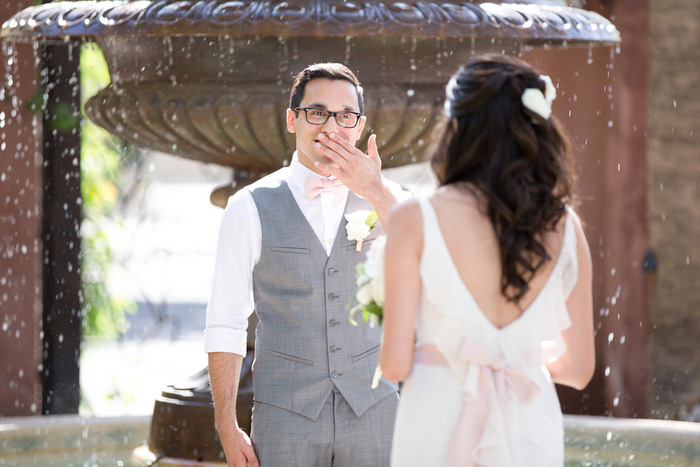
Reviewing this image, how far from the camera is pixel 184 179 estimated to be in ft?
62.2

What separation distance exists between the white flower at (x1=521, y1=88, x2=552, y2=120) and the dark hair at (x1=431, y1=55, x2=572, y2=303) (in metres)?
0.01

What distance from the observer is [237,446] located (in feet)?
7.61

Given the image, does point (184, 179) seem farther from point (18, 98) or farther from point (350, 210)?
point (350, 210)

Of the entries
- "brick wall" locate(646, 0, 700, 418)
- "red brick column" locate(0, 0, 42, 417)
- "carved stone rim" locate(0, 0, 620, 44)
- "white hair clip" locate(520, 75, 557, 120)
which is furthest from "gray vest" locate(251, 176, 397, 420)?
"brick wall" locate(646, 0, 700, 418)

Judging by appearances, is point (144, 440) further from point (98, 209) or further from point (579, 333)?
point (98, 209)

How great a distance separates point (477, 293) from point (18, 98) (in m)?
3.81

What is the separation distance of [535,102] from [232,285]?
0.88 m

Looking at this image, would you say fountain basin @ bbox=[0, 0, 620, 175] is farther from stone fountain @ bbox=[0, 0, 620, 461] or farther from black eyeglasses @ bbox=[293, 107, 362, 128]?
black eyeglasses @ bbox=[293, 107, 362, 128]

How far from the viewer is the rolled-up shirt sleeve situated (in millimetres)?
2326

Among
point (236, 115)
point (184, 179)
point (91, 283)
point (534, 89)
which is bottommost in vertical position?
point (184, 179)

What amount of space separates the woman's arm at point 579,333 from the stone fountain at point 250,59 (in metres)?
1.13

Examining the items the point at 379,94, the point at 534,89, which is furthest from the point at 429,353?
the point at 379,94

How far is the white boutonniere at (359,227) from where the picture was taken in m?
2.42

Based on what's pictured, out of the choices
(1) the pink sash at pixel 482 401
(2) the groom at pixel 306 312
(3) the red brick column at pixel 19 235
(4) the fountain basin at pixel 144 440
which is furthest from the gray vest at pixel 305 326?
(3) the red brick column at pixel 19 235
